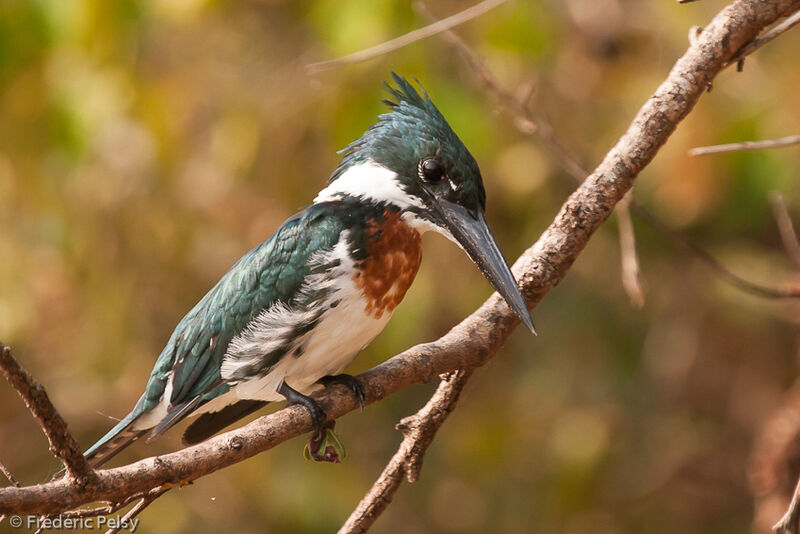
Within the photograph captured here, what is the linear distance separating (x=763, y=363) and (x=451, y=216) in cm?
284

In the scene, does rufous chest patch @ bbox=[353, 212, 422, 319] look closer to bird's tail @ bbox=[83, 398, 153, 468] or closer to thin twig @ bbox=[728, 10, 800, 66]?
bird's tail @ bbox=[83, 398, 153, 468]

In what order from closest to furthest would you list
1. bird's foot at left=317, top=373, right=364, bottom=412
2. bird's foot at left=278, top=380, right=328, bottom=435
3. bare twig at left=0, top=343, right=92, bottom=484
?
bare twig at left=0, top=343, right=92, bottom=484 → bird's foot at left=278, top=380, right=328, bottom=435 → bird's foot at left=317, top=373, right=364, bottom=412

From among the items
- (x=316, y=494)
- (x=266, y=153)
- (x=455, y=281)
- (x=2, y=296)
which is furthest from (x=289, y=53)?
(x=316, y=494)

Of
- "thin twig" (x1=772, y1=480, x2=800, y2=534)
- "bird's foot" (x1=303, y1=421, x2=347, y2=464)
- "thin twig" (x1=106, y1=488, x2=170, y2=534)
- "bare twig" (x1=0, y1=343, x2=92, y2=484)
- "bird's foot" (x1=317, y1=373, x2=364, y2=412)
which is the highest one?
"bare twig" (x1=0, y1=343, x2=92, y2=484)

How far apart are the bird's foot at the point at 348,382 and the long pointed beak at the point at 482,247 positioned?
0.37m

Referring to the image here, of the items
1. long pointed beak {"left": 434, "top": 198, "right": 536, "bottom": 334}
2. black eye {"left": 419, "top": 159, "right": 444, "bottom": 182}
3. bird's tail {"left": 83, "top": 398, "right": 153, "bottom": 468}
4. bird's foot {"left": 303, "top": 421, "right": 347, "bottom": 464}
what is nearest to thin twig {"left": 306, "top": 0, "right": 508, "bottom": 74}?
black eye {"left": 419, "top": 159, "right": 444, "bottom": 182}

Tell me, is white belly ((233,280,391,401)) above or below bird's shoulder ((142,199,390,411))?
below

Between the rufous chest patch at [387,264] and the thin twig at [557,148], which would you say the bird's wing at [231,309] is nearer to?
the rufous chest patch at [387,264]

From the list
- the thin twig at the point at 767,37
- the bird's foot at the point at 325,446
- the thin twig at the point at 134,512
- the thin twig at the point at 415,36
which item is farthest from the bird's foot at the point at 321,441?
the thin twig at the point at 767,37

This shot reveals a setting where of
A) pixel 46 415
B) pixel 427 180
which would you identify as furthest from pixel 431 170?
pixel 46 415

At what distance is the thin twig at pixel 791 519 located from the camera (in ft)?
5.99

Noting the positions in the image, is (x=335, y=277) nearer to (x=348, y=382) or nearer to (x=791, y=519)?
(x=348, y=382)

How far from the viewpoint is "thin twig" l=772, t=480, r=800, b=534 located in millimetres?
1827

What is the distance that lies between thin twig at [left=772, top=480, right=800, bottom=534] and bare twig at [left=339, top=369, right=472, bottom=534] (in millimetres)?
684
